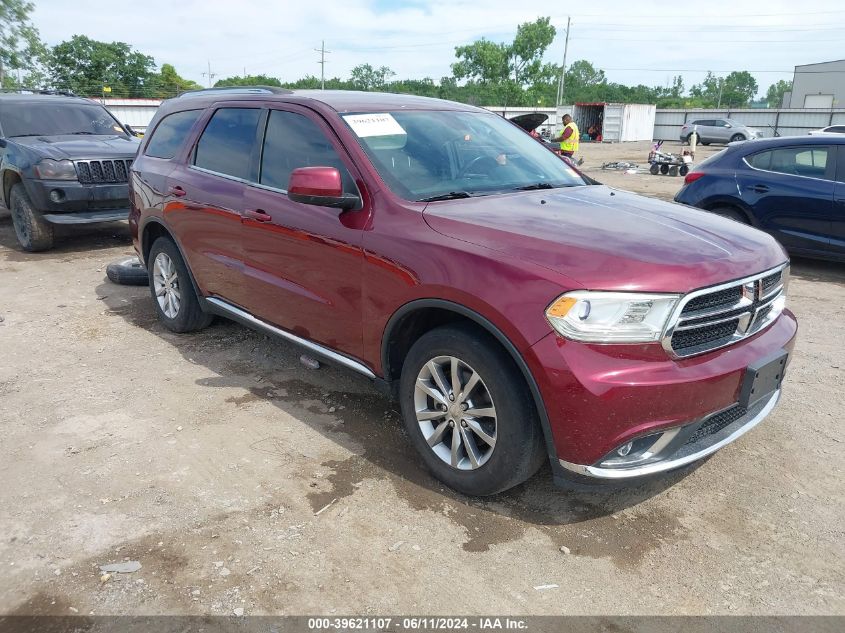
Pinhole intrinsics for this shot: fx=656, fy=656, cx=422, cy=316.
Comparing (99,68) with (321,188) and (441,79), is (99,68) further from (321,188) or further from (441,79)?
(321,188)

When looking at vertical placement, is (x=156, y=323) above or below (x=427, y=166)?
below

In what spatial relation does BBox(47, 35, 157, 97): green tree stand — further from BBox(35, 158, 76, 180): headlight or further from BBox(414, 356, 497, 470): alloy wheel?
BBox(414, 356, 497, 470): alloy wheel

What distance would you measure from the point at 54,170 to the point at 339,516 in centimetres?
702

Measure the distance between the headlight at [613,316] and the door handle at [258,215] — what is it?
2.10 m

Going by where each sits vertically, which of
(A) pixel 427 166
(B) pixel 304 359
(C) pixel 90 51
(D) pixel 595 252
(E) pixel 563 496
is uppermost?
(C) pixel 90 51

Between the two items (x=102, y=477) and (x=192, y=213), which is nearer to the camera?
(x=102, y=477)

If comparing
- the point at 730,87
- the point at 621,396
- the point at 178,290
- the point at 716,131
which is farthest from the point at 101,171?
the point at 730,87

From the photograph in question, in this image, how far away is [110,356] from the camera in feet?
16.4

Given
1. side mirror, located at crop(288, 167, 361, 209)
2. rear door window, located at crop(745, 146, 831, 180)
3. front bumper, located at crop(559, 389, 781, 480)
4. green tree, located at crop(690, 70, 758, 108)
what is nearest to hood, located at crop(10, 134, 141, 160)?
side mirror, located at crop(288, 167, 361, 209)

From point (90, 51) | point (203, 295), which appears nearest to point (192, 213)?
point (203, 295)

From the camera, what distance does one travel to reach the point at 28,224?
8.28 m

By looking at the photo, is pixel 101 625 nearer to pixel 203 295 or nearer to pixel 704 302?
pixel 704 302

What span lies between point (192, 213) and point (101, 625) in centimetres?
301

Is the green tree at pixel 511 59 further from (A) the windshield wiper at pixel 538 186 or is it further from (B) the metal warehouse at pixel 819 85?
(A) the windshield wiper at pixel 538 186
